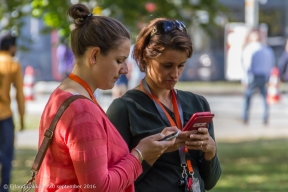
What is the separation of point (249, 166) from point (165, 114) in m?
5.96

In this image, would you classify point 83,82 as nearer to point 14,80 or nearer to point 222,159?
point 14,80

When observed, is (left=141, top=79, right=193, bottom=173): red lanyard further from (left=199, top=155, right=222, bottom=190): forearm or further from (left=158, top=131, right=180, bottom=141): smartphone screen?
(left=158, top=131, right=180, bottom=141): smartphone screen

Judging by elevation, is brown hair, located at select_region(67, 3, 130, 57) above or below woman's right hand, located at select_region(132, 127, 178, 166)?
above

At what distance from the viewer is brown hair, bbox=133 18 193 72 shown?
3.25m

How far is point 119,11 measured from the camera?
9.02 meters

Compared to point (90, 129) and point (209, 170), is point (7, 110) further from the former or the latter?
point (90, 129)

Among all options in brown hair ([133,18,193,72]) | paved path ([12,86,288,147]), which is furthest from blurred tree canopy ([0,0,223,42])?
brown hair ([133,18,193,72])

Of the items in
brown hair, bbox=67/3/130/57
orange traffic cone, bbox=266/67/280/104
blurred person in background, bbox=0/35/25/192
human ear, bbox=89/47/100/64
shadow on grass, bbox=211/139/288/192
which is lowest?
orange traffic cone, bbox=266/67/280/104

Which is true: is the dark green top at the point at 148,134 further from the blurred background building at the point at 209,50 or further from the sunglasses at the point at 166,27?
the blurred background building at the point at 209,50

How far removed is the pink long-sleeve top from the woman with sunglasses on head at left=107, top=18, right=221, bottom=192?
0.50 metres

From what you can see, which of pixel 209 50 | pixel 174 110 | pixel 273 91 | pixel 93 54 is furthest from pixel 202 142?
pixel 209 50

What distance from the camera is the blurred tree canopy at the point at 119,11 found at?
8.72m

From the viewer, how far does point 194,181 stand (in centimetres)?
320

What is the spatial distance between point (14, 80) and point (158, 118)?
414 cm
